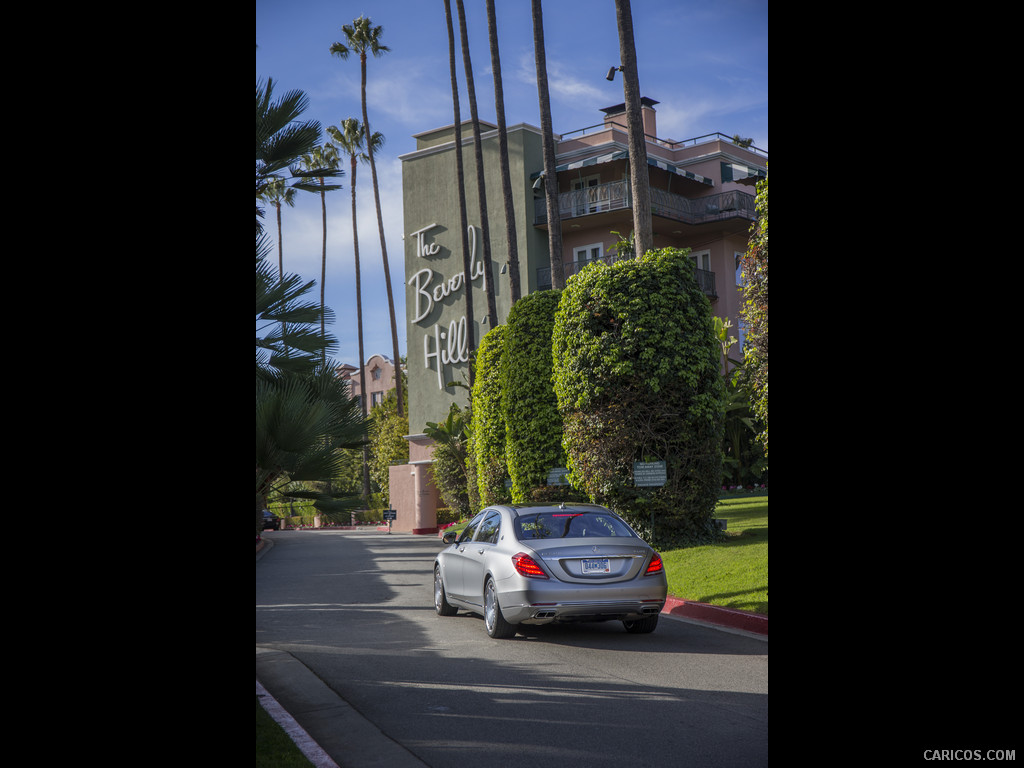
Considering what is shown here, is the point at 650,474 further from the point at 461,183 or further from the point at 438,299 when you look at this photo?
the point at 438,299

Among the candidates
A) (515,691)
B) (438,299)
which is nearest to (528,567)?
(515,691)

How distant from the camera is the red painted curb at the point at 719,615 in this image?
11344 mm

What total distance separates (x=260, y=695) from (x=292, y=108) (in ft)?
15.4

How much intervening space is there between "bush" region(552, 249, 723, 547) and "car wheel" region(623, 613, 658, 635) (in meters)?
A: 6.59

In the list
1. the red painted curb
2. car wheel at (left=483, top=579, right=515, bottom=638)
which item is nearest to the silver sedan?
car wheel at (left=483, top=579, right=515, bottom=638)

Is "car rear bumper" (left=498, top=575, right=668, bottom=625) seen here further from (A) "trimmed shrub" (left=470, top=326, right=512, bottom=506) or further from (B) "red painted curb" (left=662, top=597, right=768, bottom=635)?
(A) "trimmed shrub" (left=470, top=326, right=512, bottom=506)

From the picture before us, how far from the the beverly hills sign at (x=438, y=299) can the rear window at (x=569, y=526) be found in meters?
31.1

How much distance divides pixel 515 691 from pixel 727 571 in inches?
283

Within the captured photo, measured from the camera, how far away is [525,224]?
40.2 m

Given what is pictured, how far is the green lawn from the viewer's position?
1284cm

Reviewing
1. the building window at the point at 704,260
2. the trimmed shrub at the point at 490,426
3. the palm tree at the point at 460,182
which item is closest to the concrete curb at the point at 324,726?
the trimmed shrub at the point at 490,426
